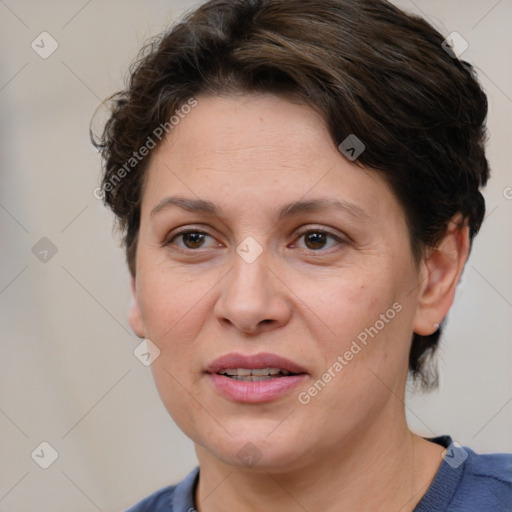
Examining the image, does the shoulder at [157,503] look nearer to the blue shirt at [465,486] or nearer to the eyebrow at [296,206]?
the blue shirt at [465,486]

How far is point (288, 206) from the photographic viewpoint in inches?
63.9

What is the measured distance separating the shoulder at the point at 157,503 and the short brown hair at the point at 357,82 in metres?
0.68

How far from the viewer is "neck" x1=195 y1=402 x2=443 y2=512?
173 cm

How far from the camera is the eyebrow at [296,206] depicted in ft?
5.33

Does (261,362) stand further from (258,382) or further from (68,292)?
(68,292)

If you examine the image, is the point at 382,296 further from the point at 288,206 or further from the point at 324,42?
the point at 324,42

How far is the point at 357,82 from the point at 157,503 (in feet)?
3.47

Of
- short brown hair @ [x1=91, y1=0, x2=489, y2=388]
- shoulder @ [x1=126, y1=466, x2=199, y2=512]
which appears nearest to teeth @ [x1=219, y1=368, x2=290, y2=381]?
short brown hair @ [x1=91, y1=0, x2=489, y2=388]

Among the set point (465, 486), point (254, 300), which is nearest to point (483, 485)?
point (465, 486)

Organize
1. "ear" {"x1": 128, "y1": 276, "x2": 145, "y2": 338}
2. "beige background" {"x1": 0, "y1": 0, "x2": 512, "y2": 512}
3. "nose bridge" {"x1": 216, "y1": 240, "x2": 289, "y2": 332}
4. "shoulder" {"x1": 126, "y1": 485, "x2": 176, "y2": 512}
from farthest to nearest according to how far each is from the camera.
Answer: "beige background" {"x1": 0, "y1": 0, "x2": 512, "y2": 512}, "shoulder" {"x1": 126, "y1": 485, "x2": 176, "y2": 512}, "ear" {"x1": 128, "y1": 276, "x2": 145, "y2": 338}, "nose bridge" {"x1": 216, "y1": 240, "x2": 289, "y2": 332}

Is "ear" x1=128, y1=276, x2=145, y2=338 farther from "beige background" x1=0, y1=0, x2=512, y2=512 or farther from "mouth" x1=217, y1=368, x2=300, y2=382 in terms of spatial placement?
"beige background" x1=0, y1=0, x2=512, y2=512

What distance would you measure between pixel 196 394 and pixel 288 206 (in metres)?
0.37

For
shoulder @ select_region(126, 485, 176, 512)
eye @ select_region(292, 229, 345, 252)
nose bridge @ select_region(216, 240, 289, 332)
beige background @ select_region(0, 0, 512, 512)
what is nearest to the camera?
nose bridge @ select_region(216, 240, 289, 332)

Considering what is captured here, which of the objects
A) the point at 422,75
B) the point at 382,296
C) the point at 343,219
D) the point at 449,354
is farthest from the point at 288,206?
the point at 449,354
